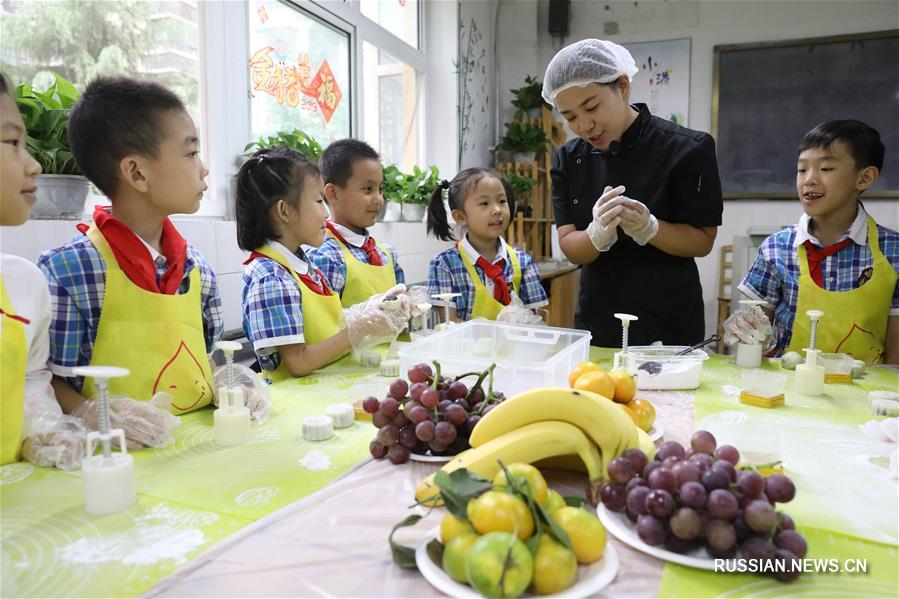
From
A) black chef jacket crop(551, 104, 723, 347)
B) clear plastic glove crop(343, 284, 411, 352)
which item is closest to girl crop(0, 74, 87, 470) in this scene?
clear plastic glove crop(343, 284, 411, 352)

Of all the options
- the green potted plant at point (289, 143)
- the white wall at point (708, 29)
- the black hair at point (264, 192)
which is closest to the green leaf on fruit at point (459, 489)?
the black hair at point (264, 192)

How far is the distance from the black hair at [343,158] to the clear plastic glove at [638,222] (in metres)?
1.08

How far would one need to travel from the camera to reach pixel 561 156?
2459 millimetres

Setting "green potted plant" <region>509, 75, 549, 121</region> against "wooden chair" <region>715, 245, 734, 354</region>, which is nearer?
"wooden chair" <region>715, 245, 734, 354</region>

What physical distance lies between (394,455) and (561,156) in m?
1.72

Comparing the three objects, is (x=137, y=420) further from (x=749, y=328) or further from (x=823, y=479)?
(x=749, y=328)

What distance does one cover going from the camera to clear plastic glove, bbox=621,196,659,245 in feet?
6.40

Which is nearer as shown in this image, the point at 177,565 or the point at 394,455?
the point at 177,565

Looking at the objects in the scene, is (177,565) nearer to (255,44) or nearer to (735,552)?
(735,552)

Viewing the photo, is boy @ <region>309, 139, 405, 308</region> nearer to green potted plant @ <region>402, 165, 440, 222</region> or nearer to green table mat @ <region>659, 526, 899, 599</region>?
green potted plant @ <region>402, 165, 440, 222</region>

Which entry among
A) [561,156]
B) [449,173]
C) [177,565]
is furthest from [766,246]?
[449,173]

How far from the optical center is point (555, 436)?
90cm

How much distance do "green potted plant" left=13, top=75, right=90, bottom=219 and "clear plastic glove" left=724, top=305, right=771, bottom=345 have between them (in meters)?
1.91

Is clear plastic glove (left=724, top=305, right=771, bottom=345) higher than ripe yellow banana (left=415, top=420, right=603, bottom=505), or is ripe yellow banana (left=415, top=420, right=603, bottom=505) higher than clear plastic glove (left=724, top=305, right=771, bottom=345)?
clear plastic glove (left=724, top=305, right=771, bottom=345)
